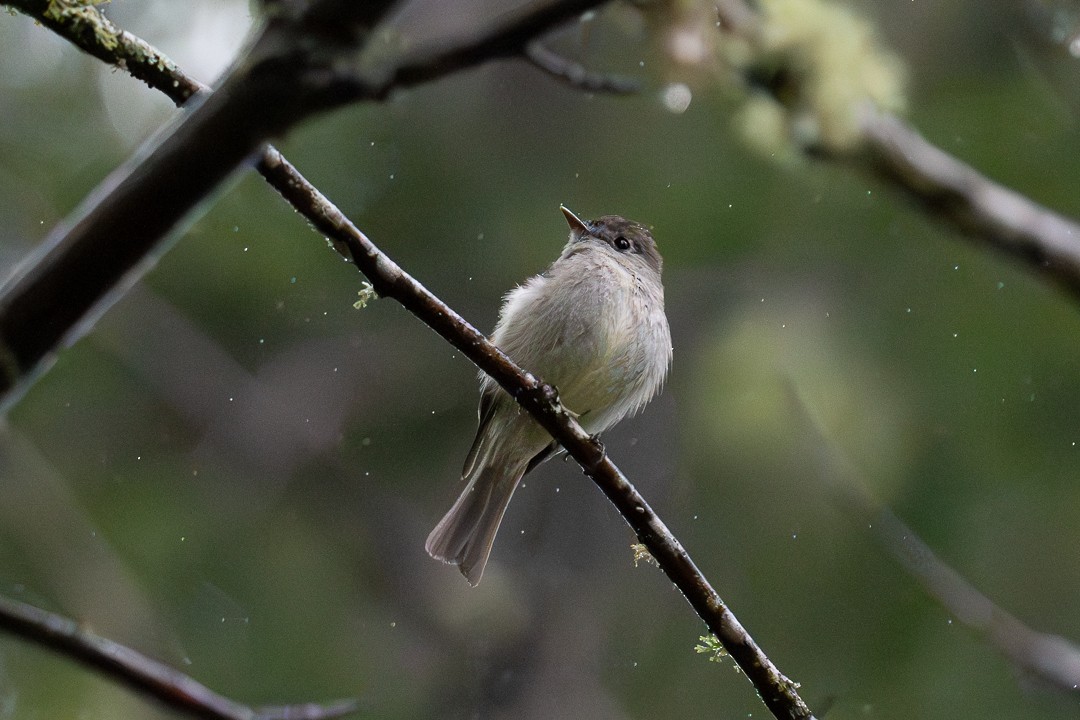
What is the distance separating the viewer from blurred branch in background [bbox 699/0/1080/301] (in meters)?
3.73

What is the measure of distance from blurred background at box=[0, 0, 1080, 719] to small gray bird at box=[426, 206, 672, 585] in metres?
0.98

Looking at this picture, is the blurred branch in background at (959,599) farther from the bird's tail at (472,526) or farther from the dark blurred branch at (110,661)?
the dark blurred branch at (110,661)

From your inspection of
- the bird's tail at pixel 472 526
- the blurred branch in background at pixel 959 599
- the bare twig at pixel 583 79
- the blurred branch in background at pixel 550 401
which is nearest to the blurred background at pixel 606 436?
the blurred branch in background at pixel 959 599

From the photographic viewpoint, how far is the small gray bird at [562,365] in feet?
12.7

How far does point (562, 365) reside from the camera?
3877mm

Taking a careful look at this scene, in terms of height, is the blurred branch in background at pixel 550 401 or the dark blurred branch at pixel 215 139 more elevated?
the dark blurred branch at pixel 215 139

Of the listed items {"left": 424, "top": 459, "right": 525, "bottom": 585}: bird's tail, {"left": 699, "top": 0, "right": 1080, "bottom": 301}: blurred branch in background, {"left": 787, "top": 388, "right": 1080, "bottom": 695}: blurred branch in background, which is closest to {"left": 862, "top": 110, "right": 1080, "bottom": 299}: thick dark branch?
{"left": 699, "top": 0, "right": 1080, "bottom": 301}: blurred branch in background

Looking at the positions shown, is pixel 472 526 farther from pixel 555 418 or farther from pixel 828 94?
pixel 828 94

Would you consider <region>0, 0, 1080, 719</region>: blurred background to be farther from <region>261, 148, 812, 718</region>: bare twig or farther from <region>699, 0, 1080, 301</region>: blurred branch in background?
<region>261, 148, 812, 718</region>: bare twig

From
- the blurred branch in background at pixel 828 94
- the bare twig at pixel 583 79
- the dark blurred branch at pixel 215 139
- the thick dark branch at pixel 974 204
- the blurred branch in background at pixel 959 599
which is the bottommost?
the blurred branch in background at pixel 959 599

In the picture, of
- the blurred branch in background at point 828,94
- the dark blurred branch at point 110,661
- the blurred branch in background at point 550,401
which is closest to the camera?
the dark blurred branch at point 110,661

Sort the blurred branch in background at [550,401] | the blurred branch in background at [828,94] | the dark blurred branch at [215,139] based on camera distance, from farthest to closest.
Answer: the blurred branch in background at [828,94], the blurred branch in background at [550,401], the dark blurred branch at [215,139]

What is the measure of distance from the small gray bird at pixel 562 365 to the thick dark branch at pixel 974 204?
1.01 meters

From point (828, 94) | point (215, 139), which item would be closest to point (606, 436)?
point (828, 94)
